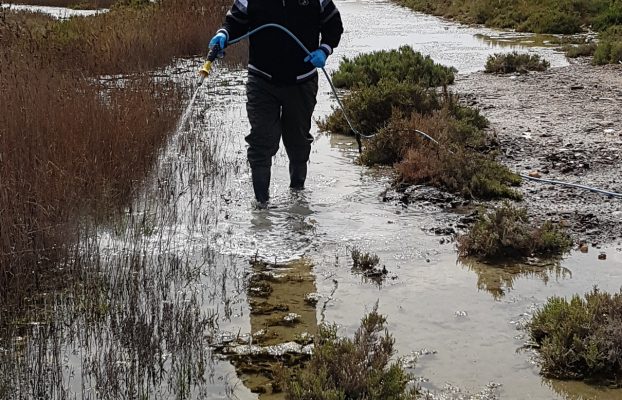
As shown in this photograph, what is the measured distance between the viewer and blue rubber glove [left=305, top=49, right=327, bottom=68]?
6855 millimetres

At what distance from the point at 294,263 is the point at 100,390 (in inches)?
92.3

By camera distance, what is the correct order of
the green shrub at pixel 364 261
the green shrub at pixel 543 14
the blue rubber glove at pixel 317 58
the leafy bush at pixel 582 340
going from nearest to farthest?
the leafy bush at pixel 582 340, the green shrub at pixel 364 261, the blue rubber glove at pixel 317 58, the green shrub at pixel 543 14

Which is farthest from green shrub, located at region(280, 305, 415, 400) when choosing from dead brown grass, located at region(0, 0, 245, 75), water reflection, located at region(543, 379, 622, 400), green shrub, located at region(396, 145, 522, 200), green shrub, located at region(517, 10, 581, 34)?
green shrub, located at region(517, 10, 581, 34)

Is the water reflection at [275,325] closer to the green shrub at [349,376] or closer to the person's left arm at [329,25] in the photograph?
the green shrub at [349,376]

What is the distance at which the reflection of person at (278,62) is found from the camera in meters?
6.92

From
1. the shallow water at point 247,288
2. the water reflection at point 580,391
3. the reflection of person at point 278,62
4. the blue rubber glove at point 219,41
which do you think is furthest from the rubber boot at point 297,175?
the water reflection at point 580,391

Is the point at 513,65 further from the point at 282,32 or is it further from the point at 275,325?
the point at 275,325

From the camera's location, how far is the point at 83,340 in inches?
176

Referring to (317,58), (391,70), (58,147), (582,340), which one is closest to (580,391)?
(582,340)

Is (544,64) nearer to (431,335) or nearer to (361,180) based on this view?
(361,180)

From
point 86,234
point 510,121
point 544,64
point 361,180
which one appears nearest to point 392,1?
point 544,64

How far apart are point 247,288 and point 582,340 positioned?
7.33ft

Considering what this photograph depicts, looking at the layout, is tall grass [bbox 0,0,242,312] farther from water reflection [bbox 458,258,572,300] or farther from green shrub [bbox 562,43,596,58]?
green shrub [bbox 562,43,596,58]

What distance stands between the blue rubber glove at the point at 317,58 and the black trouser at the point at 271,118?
0.86 ft
